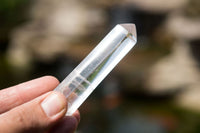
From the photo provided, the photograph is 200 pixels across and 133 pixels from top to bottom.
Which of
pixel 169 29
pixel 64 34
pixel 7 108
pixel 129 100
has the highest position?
pixel 169 29

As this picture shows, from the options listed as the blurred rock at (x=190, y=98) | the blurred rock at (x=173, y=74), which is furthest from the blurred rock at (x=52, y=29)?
the blurred rock at (x=190, y=98)

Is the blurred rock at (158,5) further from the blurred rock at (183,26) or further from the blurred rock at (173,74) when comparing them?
the blurred rock at (173,74)

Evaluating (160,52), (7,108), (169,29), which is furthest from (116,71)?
(7,108)

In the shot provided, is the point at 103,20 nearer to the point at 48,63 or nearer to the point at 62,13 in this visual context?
the point at 62,13

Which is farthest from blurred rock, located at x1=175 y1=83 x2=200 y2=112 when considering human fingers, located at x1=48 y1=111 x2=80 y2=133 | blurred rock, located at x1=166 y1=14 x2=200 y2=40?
human fingers, located at x1=48 y1=111 x2=80 y2=133

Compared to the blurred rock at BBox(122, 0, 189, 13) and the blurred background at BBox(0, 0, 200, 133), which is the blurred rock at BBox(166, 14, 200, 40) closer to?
the blurred background at BBox(0, 0, 200, 133)
